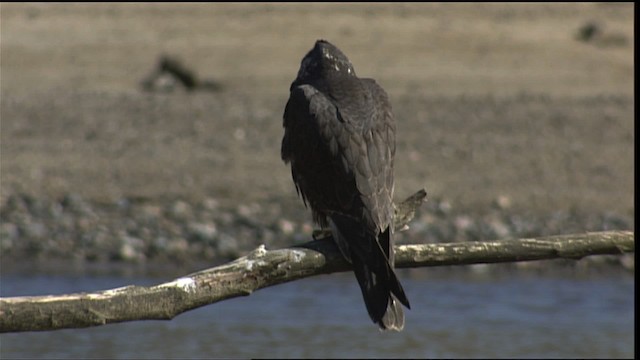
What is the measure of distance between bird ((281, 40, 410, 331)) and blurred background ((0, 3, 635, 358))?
4168mm

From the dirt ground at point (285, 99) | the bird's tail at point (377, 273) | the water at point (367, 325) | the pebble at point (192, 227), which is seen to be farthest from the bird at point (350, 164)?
the dirt ground at point (285, 99)

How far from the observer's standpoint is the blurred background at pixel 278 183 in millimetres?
10328

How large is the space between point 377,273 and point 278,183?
9.08 m

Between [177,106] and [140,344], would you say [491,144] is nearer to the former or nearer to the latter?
[177,106]

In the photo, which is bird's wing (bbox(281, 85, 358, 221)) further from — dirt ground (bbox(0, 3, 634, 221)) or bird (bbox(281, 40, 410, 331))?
dirt ground (bbox(0, 3, 634, 221))

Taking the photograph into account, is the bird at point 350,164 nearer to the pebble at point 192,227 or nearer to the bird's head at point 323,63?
the bird's head at point 323,63

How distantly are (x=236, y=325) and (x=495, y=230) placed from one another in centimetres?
306

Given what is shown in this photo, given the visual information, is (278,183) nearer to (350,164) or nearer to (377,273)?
(350,164)

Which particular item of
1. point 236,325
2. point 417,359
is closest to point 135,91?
point 236,325

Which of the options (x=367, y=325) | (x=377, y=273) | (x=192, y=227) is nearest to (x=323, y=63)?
(x=377, y=273)

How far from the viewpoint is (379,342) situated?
32.7 feet

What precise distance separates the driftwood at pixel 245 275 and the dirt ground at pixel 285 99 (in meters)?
8.33

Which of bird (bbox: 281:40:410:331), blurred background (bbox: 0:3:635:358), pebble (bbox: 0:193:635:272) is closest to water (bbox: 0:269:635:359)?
blurred background (bbox: 0:3:635:358)

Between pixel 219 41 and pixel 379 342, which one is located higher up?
pixel 219 41
